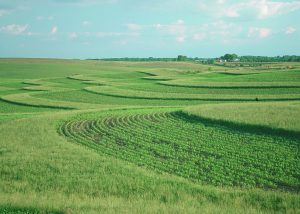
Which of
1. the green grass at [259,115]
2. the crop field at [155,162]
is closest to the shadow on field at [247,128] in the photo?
the crop field at [155,162]

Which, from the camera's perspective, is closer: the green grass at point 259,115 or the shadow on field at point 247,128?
the shadow on field at point 247,128

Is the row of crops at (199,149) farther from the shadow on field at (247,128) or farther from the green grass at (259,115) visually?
the green grass at (259,115)

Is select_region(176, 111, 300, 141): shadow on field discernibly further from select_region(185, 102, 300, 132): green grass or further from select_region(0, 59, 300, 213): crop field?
select_region(185, 102, 300, 132): green grass

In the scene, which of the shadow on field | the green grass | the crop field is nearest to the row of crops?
the crop field

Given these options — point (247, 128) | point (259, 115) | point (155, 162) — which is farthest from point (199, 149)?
point (259, 115)

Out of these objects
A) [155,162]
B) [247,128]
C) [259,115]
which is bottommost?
[155,162]

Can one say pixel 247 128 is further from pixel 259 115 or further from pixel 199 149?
pixel 199 149

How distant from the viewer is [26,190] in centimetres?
1414

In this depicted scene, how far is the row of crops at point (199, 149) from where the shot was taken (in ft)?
51.4

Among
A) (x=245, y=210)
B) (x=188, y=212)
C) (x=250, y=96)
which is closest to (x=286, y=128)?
(x=245, y=210)

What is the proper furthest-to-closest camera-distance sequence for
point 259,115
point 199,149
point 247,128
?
point 259,115 → point 247,128 → point 199,149

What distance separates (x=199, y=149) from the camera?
20750mm

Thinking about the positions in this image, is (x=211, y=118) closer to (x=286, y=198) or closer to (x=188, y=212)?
(x=286, y=198)

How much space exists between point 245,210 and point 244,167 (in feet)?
20.4
